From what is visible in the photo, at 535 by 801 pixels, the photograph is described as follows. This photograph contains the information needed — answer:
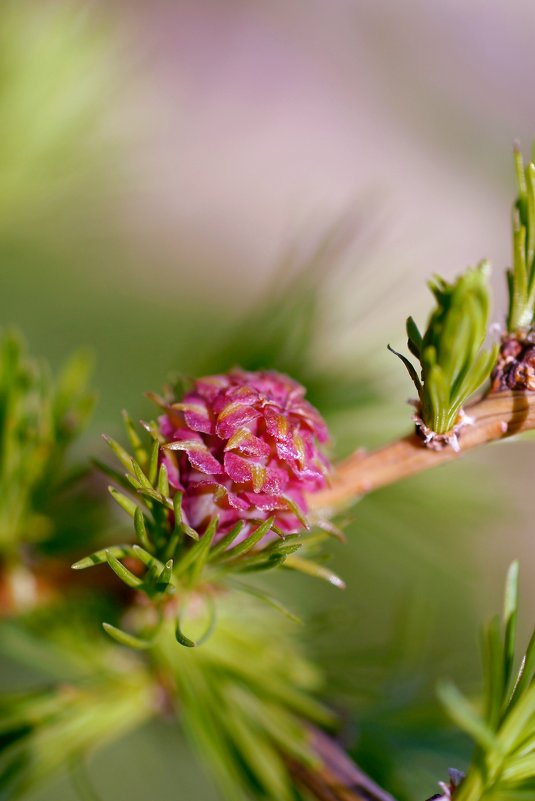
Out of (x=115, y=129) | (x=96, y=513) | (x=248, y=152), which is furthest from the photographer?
(x=248, y=152)

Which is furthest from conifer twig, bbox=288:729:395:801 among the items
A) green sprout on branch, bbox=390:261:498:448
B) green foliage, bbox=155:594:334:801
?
green sprout on branch, bbox=390:261:498:448

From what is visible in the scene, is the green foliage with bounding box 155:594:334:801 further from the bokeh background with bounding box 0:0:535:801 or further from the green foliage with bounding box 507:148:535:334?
the green foliage with bounding box 507:148:535:334

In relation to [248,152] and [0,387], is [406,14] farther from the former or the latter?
[0,387]

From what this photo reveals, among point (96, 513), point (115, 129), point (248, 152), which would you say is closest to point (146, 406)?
point (96, 513)

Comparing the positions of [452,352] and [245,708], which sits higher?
[452,352]

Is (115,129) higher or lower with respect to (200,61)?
lower

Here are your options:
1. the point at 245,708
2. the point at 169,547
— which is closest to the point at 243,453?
the point at 169,547

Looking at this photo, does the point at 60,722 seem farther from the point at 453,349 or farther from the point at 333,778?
the point at 453,349

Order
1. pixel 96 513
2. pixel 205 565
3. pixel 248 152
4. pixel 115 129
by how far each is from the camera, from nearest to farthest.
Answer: pixel 205 565
pixel 96 513
pixel 115 129
pixel 248 152
